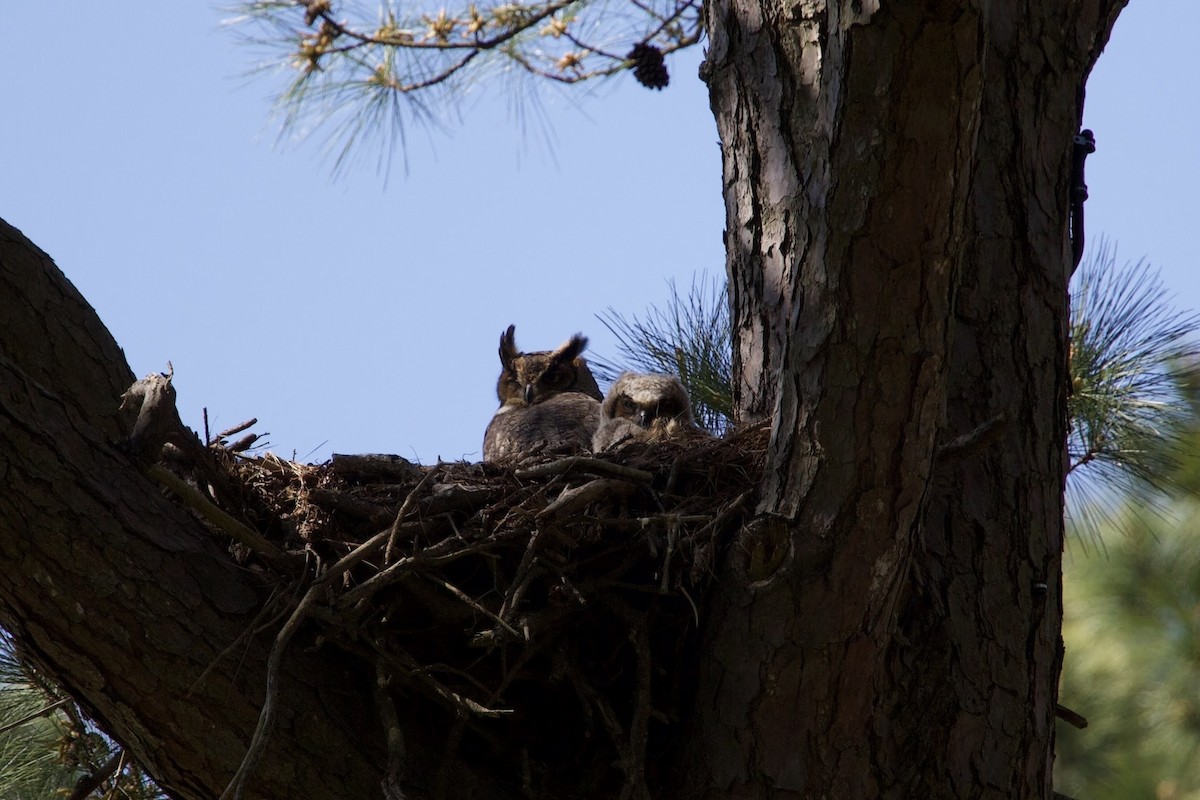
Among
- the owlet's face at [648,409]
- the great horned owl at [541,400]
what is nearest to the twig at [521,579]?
the owlet's face at [648,409]

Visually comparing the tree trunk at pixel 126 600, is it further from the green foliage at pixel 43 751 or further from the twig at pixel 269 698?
the green foliage at pixel 43 751

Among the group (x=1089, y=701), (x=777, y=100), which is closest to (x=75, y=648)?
(x=777, y=100)

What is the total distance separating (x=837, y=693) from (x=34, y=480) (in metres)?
1.22

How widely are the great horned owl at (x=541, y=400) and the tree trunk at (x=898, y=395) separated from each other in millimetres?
1341

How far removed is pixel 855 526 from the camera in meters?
1.92

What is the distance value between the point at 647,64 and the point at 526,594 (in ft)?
8.16

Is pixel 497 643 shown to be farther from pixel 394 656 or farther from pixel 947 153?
pixel 947 153

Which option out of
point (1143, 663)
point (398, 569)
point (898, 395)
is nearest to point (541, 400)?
point (398, 569)

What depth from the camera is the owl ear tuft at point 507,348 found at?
510cm

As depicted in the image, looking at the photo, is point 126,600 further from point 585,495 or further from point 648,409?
point 648,409

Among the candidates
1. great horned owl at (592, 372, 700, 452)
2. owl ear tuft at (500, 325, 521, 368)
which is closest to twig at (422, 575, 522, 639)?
great horned owl at (592, 372, 700, 452)

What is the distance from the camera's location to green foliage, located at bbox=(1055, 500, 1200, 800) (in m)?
7.46

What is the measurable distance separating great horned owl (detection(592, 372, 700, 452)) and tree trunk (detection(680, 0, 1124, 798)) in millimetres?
643

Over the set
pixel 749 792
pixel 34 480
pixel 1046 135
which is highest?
pixel 1046 135
